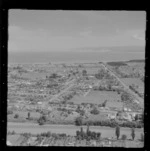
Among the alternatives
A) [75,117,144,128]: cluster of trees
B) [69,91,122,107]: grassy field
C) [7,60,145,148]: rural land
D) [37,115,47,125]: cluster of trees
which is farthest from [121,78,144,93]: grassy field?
[37,115,47,125]: cluster of trees

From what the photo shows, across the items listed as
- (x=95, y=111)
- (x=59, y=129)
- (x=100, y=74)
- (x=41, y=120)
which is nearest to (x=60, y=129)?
(x=59, y=129)

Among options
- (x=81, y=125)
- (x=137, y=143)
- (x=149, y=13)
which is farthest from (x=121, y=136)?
(x=149, y=13)

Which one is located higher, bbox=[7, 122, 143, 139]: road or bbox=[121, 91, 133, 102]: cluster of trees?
bbox=[121, 91, 133, 102]: cluster of trees

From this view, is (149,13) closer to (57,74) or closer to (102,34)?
(102,34)

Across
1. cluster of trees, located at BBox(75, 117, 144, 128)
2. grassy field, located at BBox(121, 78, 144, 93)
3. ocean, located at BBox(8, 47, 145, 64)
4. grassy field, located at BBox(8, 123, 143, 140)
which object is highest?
ocean, located at BBox(8, 47, 145, 64)

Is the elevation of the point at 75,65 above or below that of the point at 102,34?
below

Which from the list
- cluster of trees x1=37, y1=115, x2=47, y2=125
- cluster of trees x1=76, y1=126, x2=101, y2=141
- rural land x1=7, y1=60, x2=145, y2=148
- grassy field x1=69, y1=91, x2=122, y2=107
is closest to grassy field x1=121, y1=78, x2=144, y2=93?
rural land x1=7, y1=60, x2=145, y2=148

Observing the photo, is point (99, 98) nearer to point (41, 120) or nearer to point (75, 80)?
point (75, 80)

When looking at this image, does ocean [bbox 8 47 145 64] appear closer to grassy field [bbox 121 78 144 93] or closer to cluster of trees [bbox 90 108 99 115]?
grassy field [bbox 121 78 144 93]

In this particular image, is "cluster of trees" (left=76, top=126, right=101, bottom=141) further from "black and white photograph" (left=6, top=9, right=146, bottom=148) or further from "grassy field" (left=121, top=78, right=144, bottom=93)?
"grassy field" (left=121, top=78, right=144, bottom=93)
